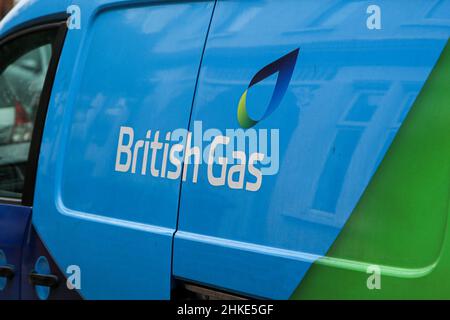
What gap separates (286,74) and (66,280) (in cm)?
123

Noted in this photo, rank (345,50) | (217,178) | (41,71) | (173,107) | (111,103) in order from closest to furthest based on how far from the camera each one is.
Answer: (345,50) < (217,178) < (173,107) < (111,103) < (41,71)

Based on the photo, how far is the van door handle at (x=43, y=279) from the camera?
250 cm

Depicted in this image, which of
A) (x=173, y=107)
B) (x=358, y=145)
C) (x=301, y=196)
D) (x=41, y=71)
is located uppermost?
(x=41, y=71)

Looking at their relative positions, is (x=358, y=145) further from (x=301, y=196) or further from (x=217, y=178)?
(x=217, y=178)

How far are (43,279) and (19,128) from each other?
768 millimetres

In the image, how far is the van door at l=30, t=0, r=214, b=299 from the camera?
7.20ft

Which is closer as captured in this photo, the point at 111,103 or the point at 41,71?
the point at 111,103

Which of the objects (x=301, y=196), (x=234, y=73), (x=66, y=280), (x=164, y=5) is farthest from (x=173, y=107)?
(x=66, y=280)

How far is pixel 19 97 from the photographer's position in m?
2.94

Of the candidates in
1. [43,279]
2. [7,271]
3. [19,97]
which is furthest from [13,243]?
[19,97]

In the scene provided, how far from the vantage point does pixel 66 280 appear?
246cm

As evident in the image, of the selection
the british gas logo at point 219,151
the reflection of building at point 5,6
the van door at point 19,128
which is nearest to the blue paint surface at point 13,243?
the van door at point 19,128

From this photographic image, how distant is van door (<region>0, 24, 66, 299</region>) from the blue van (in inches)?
0.5

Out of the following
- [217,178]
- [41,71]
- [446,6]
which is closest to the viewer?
[446,6]
